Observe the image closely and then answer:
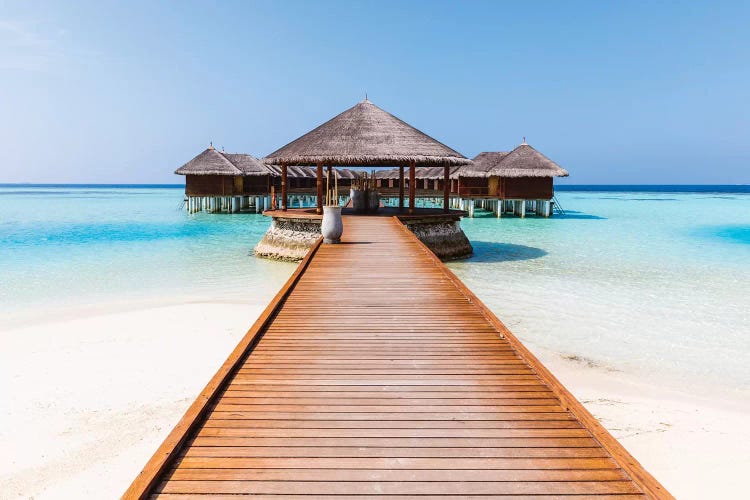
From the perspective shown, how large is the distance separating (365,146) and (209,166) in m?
23.4

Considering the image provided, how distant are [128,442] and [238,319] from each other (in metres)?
4.53

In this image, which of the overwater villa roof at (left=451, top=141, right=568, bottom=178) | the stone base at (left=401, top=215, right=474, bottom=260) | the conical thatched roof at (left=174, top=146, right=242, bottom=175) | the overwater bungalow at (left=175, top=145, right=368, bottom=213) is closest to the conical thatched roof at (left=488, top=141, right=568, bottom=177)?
the overwater villa roof at (left=451, top=141, right=568, bottom=178)

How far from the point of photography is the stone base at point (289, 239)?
1512 cm

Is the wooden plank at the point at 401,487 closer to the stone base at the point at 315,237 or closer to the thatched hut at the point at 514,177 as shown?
the stone base at the point at 315,237

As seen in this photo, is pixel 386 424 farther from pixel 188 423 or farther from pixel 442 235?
pixel 442 235

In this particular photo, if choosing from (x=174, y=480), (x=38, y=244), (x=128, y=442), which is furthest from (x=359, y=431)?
(x=38, y=244)

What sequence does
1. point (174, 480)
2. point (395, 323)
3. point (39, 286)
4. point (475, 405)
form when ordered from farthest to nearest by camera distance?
point (39, 286) → point (395, 323) → point (475, 405) → point (174, 480)

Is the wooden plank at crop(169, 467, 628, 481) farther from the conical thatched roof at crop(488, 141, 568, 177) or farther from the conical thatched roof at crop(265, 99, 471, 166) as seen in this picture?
the conical thatched roof at crop(488, 141, 568, 177)

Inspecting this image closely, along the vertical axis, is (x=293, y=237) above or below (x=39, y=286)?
above

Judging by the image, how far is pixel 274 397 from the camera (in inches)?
141

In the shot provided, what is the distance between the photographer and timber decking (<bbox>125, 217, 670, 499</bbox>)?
102 inches

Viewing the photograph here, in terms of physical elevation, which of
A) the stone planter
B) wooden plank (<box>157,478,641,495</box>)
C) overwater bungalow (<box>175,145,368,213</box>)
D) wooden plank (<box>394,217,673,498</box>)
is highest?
overwater bungalow (<box>175,145,368,213</box>)

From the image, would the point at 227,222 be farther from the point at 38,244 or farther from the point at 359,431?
the point at 359,431

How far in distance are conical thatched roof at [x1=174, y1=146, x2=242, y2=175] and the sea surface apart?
10.3 meters
